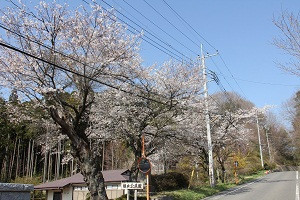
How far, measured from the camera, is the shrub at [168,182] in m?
25.9

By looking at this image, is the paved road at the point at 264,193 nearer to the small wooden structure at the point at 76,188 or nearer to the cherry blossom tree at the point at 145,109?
the cherry blossom tree at the point at 145,109

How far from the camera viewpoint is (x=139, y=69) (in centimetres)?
1653

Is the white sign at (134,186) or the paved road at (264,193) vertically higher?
the white sign at (134,186)

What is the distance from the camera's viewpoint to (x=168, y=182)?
1050 inches

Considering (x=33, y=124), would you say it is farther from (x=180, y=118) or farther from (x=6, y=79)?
(x=180, y=118)

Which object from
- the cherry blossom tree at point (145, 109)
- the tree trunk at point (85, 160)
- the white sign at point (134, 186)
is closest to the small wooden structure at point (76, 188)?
the cherry blossom tree at point (145, 109)

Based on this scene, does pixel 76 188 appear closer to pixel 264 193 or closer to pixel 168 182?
pixel 168 182

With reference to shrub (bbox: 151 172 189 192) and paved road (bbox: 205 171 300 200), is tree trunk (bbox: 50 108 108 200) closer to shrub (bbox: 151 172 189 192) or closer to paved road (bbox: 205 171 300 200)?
paved road (bbox: 205 171 300 200)

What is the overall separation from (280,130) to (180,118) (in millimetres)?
53356

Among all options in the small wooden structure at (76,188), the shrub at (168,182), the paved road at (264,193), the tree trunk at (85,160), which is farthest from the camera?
the small wooden structure at (76,188)

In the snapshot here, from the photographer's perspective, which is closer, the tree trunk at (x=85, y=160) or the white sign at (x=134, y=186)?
the white sign at (x=134, y=186)

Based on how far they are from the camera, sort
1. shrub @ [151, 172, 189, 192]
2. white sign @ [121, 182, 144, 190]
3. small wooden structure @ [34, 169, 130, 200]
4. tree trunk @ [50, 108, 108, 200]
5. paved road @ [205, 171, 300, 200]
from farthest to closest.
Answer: small wooden structure @ [34, 169, 130, 200] < shrub @ [151, 172, 189, 192] < paved road @ [205, 171, 300, 200] < tree trunk @ [50, 108, 108, 200] < white sign @ [121, 182, 144, 190]

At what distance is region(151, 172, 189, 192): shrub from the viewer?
1019 inches

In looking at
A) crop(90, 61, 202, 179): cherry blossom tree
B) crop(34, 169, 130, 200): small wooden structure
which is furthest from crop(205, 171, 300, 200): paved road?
crop(34, 169, 130, 200): small wooden structure
